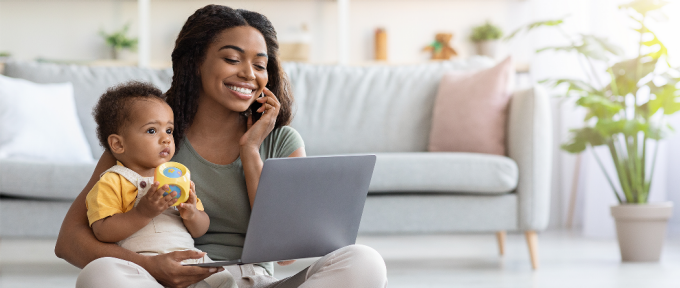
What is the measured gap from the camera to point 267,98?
1149mm

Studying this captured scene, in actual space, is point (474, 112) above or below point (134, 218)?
below

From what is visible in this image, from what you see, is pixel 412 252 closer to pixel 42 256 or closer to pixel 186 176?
pixel 42 256

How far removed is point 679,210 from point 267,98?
2.99 meters

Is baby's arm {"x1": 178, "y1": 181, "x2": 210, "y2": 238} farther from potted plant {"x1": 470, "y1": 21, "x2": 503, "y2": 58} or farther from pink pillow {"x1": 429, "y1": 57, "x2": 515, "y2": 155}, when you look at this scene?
potted plant {"x1": 470, "y1": 21, "x2": 503, "y2": 58}

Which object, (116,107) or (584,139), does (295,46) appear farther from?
(116,107)

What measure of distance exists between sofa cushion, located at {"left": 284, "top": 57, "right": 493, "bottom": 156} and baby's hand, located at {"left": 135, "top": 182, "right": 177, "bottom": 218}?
5.23 feet

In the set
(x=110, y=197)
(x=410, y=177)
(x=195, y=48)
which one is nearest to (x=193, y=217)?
(x=110, y=197)

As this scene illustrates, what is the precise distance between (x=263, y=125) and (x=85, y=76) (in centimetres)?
181

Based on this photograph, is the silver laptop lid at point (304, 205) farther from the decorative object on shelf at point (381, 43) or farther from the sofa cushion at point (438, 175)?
the decorative object on shelf at point (381, 43)

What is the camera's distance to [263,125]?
3.70 ft

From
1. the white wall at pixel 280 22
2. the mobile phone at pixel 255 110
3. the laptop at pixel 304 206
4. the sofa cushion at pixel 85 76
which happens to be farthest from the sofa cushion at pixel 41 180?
the white wall at pixel 280 22

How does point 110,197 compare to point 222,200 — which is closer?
point 110,197

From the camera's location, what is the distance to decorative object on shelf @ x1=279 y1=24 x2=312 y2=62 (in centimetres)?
402

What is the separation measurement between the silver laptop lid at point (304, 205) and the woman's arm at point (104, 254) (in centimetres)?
9
